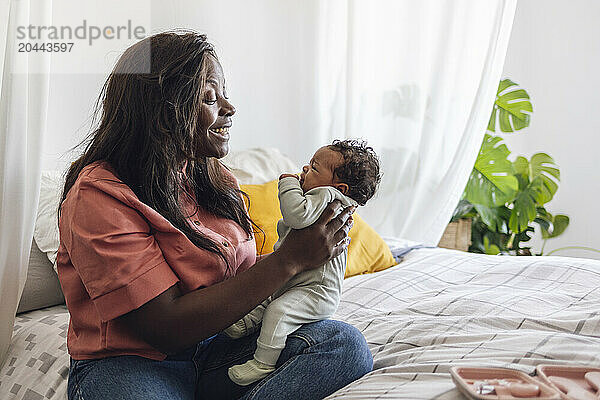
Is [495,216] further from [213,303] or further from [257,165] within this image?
[213,303]

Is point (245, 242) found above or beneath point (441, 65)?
beneath

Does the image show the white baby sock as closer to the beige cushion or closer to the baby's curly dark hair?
the baby's curly dark hair

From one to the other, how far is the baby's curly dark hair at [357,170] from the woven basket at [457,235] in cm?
192

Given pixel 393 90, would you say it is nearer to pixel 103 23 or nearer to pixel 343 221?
pixel 103 23

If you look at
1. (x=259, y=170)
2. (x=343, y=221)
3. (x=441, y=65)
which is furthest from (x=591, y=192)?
(x=343, y=221)

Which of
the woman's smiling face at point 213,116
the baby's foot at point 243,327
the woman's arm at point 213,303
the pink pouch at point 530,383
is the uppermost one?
the woman's smiling face at point 213,116

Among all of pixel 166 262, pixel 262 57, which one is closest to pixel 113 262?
pixel 166 262

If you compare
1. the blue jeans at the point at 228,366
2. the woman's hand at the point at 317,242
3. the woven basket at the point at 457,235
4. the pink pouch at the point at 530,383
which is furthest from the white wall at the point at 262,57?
the pink pouch at the point at 530,383

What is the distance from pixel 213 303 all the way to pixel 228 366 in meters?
0.15

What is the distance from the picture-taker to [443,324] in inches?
53.1

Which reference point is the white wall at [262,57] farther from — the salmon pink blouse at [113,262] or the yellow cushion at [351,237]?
the salmon pink blouse at [113,262]

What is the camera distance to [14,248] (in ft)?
4.55

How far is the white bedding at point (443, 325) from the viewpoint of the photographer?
1.09 m

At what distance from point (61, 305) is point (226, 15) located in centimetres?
114
